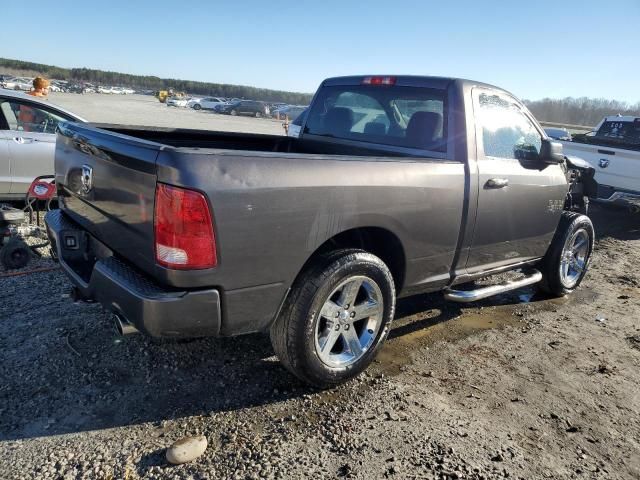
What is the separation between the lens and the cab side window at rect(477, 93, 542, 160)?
3791mm

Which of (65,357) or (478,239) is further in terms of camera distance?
(478,239)

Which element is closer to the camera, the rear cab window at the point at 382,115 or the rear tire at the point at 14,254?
the rear cab window at the point at 382,115

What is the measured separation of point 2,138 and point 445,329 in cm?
572

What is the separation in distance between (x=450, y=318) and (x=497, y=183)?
131 centimetres

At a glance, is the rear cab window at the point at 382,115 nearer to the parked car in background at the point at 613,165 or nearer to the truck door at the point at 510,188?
the truck door at the point at 510,188

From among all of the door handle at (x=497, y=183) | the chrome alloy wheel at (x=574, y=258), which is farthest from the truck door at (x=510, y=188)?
the chrome alloy wheel at (x=574, y=258)

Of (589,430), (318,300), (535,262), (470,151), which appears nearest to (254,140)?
(470,151)

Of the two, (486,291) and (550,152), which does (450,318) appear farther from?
(550,152)

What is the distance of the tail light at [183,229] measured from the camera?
2258 millimetres

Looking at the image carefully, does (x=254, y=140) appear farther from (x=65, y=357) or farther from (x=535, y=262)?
(x=535, y=262)

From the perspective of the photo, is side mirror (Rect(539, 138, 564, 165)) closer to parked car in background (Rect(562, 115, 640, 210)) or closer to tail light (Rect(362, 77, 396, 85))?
tail light (Rect(362, 77, 396, 85))

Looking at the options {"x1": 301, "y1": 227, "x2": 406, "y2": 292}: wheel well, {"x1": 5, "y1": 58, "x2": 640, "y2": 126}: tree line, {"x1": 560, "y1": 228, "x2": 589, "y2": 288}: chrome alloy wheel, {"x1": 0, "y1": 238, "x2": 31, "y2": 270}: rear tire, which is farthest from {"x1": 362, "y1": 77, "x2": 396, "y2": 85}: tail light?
{"x1": 5, "y1": 58, "x2": 640, "y2": 126}: tree line

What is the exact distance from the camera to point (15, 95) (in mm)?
6258

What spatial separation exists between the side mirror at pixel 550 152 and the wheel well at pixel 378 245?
1.66 m
